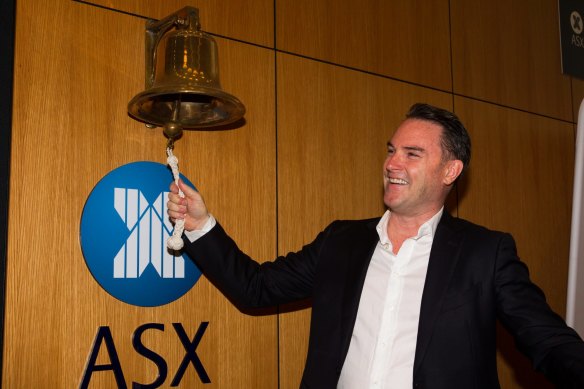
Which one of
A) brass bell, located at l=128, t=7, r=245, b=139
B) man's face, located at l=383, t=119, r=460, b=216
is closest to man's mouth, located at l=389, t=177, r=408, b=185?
man's face, located at l=383, t=119, r=460, b=216

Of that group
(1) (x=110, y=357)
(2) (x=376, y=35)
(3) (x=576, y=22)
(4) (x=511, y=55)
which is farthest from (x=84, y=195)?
(3) (x=576, y=22)

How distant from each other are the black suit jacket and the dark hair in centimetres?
25

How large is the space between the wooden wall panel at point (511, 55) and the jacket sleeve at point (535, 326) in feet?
5.17

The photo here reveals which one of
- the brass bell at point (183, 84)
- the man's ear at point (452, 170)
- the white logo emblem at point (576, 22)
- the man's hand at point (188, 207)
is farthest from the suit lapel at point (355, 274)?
the white logo emblem at point (576, 22)

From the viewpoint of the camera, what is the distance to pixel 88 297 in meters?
2.15

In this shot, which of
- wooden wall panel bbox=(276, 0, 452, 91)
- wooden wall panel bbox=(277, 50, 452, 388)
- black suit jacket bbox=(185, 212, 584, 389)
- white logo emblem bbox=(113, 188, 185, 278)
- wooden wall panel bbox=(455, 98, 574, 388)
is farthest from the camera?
wooden wall panel bbox=(455, 98, 574, 388)

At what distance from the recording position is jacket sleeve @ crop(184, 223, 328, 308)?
7.22 ft

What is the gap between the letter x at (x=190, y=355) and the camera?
2336 mm

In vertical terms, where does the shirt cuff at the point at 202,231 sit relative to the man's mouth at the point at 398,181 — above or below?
below

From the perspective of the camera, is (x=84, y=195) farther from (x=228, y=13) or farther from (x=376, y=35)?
(x=376, y=35)

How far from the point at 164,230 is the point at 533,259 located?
2393 millimetres

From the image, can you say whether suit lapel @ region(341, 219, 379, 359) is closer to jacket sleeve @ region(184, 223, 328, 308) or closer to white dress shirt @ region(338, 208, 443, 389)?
white dress shirt @ region(338, 208, 443, 389)

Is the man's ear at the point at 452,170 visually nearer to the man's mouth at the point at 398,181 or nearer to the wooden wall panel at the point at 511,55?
the man's mouth at the point at 398,181

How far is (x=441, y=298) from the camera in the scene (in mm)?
2105
